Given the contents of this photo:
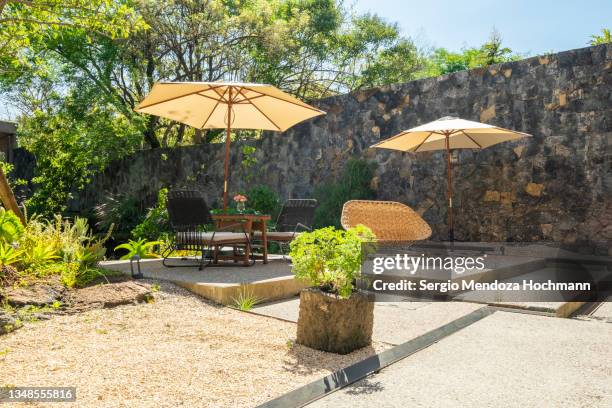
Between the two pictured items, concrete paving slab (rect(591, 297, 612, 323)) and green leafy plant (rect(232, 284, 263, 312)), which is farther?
concrete paving slab (rect(591, 297, 612, 323))

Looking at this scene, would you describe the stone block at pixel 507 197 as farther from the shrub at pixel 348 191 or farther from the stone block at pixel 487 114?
the shrub at pixel 348 191

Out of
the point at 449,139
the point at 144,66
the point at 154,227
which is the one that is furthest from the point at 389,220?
the point at 144,66

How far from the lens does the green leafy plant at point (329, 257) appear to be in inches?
123

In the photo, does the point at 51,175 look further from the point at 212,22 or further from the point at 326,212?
the point at 326,212

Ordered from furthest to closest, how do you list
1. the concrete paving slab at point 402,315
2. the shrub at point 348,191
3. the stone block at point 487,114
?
the shrub at point 348,191, the stone block at point 487,114, the concrete paving slab at point 402,315

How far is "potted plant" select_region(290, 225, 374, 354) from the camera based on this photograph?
308 centimetres

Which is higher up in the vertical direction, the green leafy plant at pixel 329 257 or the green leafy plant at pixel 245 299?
the green leafy plant at pixel 329 257

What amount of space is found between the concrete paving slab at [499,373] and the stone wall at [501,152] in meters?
3.94

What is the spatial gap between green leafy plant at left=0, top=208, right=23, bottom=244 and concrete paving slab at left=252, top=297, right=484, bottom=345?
7.46 ft

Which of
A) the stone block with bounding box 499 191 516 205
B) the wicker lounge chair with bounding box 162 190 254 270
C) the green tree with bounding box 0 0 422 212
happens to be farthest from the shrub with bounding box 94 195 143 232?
the stone block with bounding box 499 191 516 205

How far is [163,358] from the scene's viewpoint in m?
2.84

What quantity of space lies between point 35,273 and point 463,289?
4.05m

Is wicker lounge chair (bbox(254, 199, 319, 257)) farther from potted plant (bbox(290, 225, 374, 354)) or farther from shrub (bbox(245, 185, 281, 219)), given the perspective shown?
potted plant (bbox(290, 225, 374, 354))

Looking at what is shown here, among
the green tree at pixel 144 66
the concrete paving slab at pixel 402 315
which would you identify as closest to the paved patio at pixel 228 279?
the concrete paving slab at pixel 402 315
